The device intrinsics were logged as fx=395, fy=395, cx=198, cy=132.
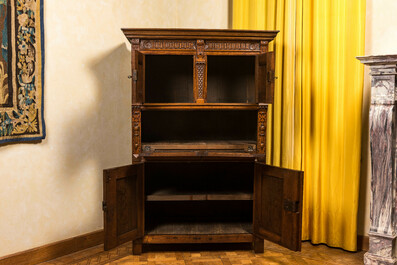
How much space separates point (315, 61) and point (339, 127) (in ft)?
1.73

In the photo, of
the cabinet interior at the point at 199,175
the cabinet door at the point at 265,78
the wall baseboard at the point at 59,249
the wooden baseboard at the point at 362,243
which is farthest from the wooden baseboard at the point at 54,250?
the wooden baseboard at the point at 362,243

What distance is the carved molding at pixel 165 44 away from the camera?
106 inches

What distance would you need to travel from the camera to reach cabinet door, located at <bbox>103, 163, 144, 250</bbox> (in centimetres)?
245

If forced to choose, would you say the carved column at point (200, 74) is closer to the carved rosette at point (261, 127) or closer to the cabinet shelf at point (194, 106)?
the cabinet shelf at point (194, 106)

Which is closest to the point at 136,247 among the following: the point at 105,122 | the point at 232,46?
the point at 105,122

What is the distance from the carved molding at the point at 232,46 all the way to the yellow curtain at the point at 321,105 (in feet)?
1.37

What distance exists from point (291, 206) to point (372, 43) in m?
1.33

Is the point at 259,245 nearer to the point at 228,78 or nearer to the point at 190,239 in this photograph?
the point at 190,239

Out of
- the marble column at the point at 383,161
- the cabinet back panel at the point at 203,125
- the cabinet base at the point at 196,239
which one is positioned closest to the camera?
the marble column at the point at 383,161

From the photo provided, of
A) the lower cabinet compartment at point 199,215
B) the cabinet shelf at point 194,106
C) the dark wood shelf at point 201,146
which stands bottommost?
the lower cabinet compartment at point 199,215

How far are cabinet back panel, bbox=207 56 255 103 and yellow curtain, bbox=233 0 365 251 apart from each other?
0.27 metres

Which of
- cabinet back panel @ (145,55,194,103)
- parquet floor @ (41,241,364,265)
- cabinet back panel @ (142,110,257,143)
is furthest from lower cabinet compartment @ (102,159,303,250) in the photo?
cabinet back panel @ (145,55,194,103)

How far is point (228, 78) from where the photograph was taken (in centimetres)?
324

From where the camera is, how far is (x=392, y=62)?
2320 millimetres
